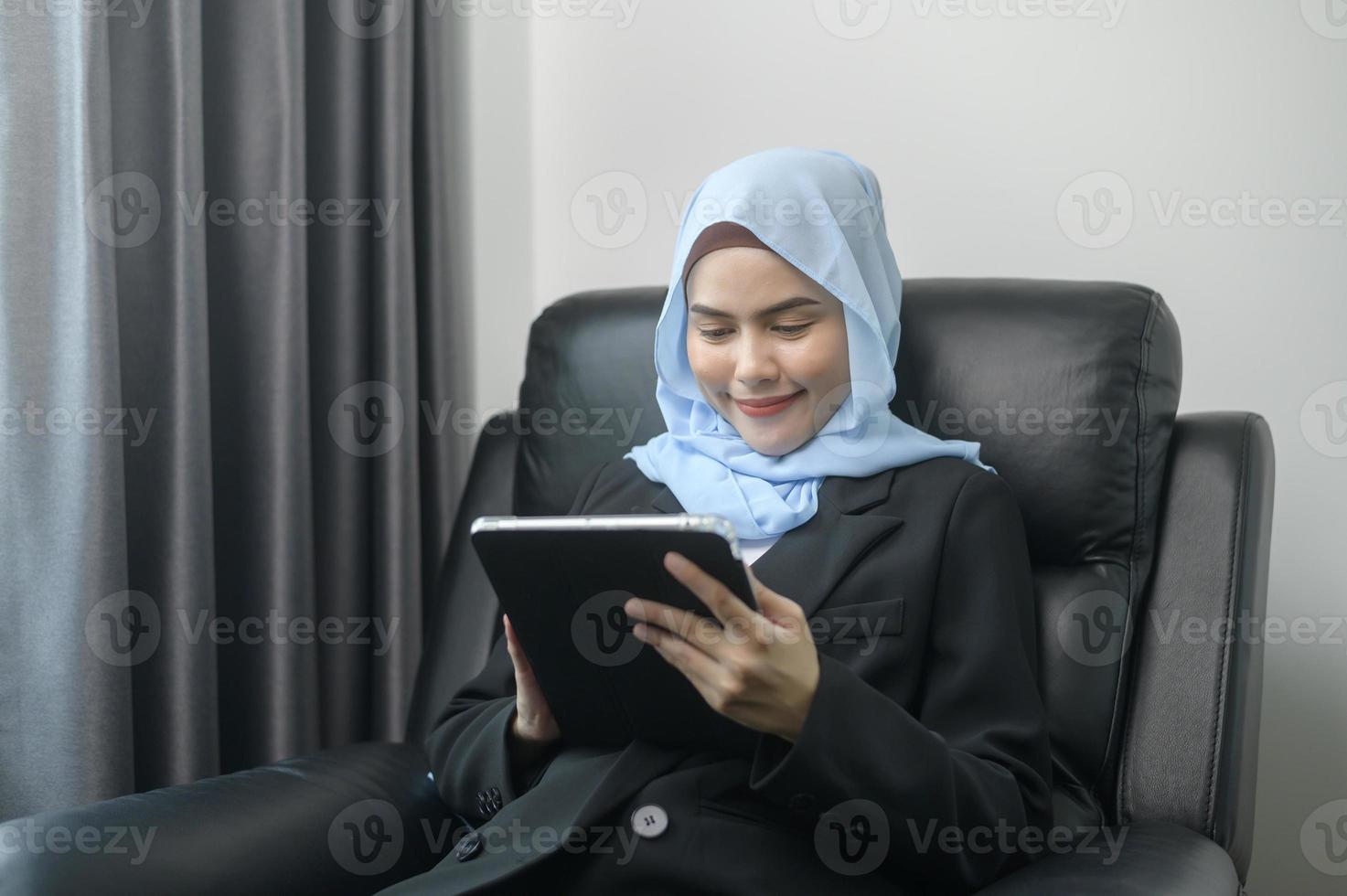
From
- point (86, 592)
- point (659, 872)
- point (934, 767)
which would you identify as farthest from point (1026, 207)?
point (86, 592)

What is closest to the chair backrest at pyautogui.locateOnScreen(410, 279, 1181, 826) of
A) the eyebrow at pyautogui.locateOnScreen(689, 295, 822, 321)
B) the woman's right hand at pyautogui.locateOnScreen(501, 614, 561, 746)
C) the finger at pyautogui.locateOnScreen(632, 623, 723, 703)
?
the eyebrow at pyautogui.locateOnScreen(689, 295, 822, 321)

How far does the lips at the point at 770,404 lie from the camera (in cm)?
139

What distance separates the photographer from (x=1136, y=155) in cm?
182

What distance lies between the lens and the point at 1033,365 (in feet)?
4.80

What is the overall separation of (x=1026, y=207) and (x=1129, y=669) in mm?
795
